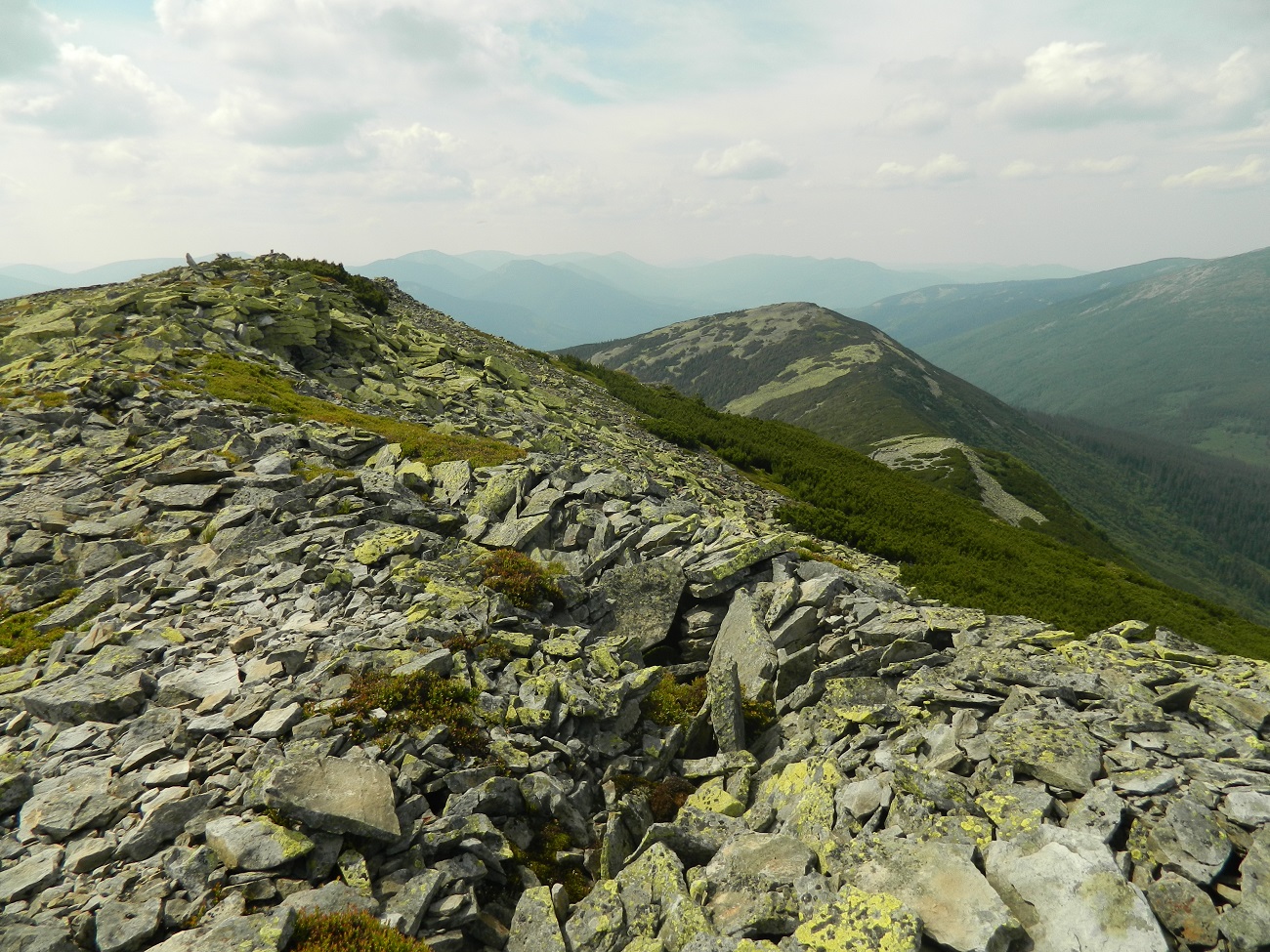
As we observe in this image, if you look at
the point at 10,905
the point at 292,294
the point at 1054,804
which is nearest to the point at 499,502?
the point at 10,905

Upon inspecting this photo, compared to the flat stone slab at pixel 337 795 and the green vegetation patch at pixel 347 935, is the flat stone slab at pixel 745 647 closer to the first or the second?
the flat stone slab at pixel 337 795

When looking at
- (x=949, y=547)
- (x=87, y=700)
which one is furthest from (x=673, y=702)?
(x=949, y=547)

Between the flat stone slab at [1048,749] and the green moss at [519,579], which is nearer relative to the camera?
the flat stone slab at [1048,749]

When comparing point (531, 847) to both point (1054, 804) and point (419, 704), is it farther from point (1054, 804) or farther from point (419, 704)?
point (1054, 804)

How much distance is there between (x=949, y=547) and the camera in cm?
3966

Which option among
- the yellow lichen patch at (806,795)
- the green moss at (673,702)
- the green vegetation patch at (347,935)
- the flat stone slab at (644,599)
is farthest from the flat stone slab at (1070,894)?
the flat stone slab at (644,599)

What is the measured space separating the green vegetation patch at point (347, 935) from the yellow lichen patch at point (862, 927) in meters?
4.81

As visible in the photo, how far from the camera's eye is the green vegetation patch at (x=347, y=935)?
6805 mm

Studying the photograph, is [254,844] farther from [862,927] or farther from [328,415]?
[328,415]

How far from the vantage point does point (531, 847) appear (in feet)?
31.9

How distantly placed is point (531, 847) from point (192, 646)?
27.3 ft

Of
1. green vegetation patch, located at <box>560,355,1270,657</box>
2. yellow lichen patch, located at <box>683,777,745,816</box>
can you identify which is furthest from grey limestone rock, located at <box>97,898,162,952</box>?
green vegetation patch, located at <box>560,355,1270,657</box>

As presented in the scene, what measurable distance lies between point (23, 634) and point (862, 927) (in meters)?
17.8

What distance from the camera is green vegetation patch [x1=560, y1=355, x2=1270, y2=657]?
1347 inches
